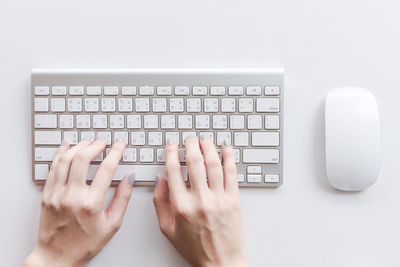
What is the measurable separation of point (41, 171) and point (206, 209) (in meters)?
0.31

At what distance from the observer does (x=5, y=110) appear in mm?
644

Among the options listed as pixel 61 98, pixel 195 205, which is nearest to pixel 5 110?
pixel 61 98

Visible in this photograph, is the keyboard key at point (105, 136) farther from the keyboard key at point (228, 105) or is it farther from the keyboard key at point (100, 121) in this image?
the keyboard key at point (228, 105)

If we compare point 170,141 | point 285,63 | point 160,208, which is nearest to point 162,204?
point 160,208

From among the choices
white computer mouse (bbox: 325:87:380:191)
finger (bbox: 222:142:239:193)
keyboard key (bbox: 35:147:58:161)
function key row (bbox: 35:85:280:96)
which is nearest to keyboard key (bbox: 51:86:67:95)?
function key row (bbox: 35:85:280:96)

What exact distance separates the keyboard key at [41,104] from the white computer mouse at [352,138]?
505 mm

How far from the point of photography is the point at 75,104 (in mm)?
618

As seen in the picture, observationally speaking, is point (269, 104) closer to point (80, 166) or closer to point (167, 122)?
point (167, 122)

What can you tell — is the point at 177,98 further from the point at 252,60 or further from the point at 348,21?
the point at 348,21

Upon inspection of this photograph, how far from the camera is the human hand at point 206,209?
57 cm

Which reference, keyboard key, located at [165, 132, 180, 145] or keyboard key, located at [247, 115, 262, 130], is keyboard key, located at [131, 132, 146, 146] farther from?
keyboard key, located at [247, 115, 262, 130]

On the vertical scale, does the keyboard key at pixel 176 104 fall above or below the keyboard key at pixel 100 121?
above

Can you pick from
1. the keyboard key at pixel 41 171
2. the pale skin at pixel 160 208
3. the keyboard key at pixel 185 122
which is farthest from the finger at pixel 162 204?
the keyboard key at pixel 41 171

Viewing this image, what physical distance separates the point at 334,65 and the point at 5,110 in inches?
24.4
